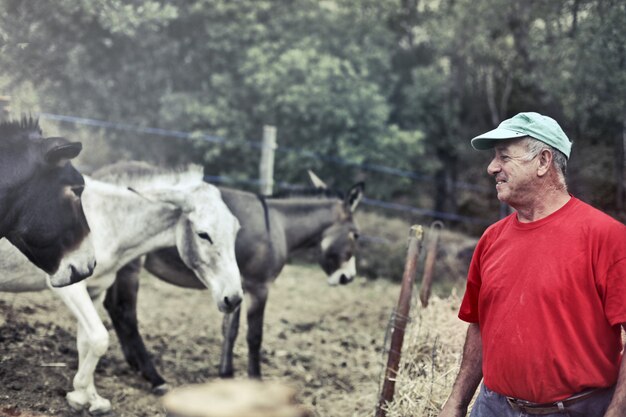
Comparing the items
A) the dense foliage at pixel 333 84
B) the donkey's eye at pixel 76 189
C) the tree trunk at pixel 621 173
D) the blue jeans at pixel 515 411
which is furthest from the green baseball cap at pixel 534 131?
the tree trunk at pixel 621 173

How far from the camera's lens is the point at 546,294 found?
95.9 inches

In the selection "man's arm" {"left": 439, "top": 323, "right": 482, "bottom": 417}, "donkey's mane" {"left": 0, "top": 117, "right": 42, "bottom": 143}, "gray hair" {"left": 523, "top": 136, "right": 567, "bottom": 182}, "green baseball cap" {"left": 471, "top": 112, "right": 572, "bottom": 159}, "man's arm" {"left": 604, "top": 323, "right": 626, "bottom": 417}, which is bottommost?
"man's arm" {"left": 439, "top": 323, "right": 482, "bottom": 417}

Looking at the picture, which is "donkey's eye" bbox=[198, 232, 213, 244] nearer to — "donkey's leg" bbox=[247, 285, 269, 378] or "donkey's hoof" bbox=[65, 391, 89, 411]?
"donkey's leg" bbox=[247, 285, 269, 378]

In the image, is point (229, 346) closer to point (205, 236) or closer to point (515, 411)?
point (205, 236)

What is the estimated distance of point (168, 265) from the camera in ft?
18.2

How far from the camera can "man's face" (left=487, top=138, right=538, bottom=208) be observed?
263 centimetres

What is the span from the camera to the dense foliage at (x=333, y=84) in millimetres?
11984

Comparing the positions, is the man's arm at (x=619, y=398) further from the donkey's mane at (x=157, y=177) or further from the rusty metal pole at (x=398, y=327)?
the donkey's mane at (x=157, y=177)

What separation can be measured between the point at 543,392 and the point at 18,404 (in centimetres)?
321

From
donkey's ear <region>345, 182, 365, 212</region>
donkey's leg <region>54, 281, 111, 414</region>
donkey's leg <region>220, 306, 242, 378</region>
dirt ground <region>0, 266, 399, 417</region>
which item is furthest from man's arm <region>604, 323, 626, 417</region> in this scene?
donkey's ear <region>345, 182, 365, 212</region>

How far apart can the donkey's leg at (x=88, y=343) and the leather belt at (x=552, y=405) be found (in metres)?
2.85

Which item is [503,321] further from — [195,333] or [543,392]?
[195,333]

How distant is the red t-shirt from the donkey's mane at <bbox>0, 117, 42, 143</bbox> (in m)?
2.74

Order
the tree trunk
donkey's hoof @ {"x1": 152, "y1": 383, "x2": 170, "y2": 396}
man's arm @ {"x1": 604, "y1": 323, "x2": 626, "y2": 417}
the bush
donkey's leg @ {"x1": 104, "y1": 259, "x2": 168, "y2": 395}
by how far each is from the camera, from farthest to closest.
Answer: the tree trunk, the bush, donkey's leg @ {"x1": 104, "y1": 259, "x2": 168, "y2": 395}, donkey's hoof @ {"x1": 152, "y1": 383, "x2": 170, "y2": 396}, man's arm @ {"x1": 604, "y1": 323, "x2": 626, "y2": 417}
